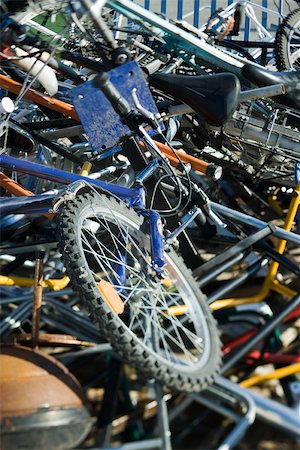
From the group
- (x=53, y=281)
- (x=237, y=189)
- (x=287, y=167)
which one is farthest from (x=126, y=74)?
(x=237, y=189)

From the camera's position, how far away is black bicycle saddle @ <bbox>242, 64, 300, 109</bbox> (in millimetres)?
3164

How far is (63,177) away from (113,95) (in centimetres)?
45

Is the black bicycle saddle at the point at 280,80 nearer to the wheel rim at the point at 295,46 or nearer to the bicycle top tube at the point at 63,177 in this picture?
the bicycle top tube at the point at 63,177

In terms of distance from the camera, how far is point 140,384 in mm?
3076

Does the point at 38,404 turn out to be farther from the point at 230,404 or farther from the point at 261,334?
the point at 261,334

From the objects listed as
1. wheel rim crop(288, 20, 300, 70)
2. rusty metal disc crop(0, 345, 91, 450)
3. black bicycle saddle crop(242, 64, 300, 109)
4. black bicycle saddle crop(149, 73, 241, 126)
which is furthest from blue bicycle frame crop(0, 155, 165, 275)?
wheel rim crop(288, 20, 300, 70)

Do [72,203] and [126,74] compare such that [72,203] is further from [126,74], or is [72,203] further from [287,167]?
[287,167]

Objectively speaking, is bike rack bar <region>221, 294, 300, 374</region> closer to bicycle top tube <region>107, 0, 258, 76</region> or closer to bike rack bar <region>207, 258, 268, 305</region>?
bike rack bar <region>207, 258, 268, 305</region>

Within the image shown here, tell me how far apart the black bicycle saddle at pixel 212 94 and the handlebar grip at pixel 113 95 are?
0.38 m

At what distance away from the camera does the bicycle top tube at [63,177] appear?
2.70 m

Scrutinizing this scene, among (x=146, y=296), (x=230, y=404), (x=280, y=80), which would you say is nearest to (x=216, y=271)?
(x=146, y=296)

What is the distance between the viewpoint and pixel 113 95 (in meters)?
2.51

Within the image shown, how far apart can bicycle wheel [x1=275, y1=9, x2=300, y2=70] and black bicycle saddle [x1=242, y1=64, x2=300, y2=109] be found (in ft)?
4.70

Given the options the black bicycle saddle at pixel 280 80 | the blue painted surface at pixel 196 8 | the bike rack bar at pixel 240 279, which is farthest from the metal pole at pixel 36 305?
the blue painted surface at pixel 196 8
